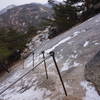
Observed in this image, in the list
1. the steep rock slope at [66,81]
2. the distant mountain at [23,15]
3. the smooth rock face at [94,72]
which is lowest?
the distant mountain at [23,15]

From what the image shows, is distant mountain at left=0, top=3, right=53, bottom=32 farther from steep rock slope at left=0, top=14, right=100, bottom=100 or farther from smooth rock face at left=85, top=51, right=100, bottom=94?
smooth rock face at left=85, top=51, right=100, bottom=94

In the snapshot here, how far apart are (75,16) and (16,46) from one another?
5.05 meters

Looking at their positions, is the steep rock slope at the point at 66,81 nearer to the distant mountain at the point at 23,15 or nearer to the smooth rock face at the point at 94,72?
the smooth rock face at the point at 94,72

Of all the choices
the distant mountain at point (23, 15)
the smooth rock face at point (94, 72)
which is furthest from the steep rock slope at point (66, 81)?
the distant mountain at point (23, 15)

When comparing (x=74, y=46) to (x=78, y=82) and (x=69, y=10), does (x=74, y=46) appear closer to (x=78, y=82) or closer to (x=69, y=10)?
(x=78, y=82)

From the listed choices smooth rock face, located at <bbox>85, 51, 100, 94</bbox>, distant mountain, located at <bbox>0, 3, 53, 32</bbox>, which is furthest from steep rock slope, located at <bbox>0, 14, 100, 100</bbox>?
→ distant mountain, located at <bbox>0, 3, 53, 32</bbox>

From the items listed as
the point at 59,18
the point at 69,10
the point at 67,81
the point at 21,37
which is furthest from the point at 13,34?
the point at 67,81

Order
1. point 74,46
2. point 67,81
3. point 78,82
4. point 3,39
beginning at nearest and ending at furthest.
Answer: point 78,82 < point 67,81 < point 74,46 < point 3,39

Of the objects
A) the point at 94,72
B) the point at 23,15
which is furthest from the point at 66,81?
the point at 23,15

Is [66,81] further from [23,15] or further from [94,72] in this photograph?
[23,15]

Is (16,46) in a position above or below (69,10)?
below

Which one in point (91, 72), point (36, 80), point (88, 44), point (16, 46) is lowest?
point (16, 46)

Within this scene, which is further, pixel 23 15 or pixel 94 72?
pixel 23 15

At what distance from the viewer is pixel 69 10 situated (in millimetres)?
11984
